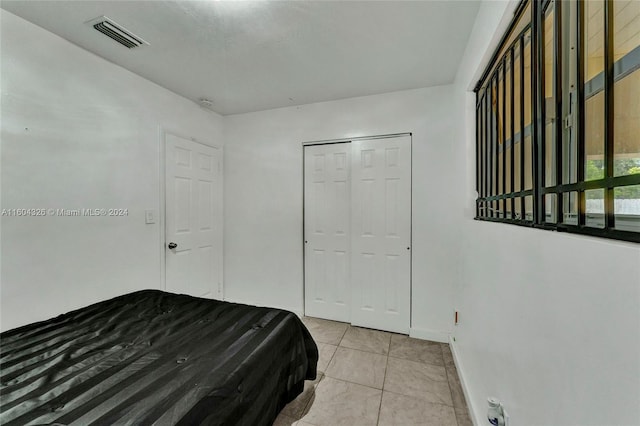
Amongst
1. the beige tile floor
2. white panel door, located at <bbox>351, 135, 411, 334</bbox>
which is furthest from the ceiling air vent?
the beige tile floor

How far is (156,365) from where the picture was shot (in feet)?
3.90

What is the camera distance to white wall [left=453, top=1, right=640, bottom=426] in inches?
20.2

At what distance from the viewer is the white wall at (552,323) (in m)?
0.51

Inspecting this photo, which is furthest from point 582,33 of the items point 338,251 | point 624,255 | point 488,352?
point 338,251

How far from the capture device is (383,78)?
8.07 feet

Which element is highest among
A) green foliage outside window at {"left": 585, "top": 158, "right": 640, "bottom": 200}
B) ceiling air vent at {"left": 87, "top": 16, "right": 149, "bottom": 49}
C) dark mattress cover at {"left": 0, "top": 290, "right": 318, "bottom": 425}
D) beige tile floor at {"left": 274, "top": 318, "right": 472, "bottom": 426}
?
ceiling air vent at {"left": 87, "top": 16, "right": 149, "bottom": 49}

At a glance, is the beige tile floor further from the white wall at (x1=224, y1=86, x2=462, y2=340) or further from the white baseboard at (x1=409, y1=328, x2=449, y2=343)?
Answer: the white wall at (x1=224, y1=86, x2=462, y2=340)

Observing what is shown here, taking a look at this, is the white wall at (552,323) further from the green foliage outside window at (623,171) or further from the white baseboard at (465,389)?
the green foliage outside window at (623,171)

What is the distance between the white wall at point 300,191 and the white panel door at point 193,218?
17 centimetres

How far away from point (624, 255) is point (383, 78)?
2388 mm

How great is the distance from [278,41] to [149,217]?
6.59 ft

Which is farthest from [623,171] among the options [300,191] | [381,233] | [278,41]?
[300,191]

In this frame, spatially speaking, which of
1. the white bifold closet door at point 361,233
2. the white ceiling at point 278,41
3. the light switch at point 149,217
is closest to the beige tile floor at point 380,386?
the white bifold closet door at point 361,233

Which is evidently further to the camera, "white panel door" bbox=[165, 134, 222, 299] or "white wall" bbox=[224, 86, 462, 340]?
"white panel door" bbox=[165, 134, 222, 299]
